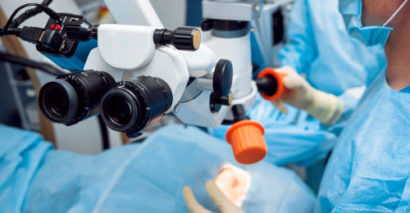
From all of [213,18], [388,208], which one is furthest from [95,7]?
[388,208]

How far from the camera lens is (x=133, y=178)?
959 mm

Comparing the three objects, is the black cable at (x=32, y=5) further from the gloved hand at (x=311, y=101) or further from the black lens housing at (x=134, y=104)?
the gloved hand at (x=311, y=101)

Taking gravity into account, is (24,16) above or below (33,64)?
above

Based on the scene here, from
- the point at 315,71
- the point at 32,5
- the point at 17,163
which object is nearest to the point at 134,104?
the point at 32,5

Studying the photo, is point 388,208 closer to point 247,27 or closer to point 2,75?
point 247,27

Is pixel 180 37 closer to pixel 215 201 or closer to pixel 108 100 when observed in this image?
pixel 108 100

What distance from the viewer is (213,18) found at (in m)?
0.64

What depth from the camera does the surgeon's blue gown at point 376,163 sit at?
2.04 feet

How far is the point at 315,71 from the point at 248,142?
37.8 inches

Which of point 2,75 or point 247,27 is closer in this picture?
point 247,27

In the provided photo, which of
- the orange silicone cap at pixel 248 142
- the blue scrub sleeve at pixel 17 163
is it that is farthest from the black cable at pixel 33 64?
the orange silicone cap at pixel 248 142

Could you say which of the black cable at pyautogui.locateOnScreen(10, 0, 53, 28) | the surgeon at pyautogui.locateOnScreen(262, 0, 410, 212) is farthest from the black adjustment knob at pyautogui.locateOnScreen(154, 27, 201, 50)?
the surgeon at pyautogui.locateOnScreen(262, 0, 410, 212)

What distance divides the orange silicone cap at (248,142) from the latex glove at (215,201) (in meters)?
0.24

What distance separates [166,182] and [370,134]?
57 centimetres
